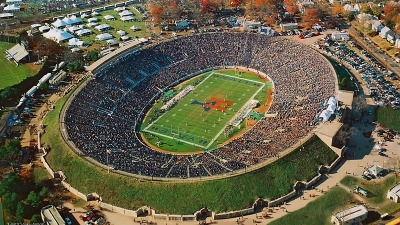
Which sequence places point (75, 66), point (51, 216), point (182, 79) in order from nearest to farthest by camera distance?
point (51, 216)
point (182, 79)
point (75, 66)

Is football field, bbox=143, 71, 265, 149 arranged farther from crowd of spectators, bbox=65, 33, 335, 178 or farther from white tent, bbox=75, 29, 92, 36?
white tent, bbox=75, 29, 92, 36

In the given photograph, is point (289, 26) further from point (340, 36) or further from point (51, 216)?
point (51, 216)

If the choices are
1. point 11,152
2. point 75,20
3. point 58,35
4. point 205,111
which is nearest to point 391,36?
point 205,111

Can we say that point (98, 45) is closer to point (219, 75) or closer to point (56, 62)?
point (56, 62)

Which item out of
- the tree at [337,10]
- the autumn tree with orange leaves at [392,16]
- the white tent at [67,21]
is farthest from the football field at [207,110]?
the white tent at [67,21]

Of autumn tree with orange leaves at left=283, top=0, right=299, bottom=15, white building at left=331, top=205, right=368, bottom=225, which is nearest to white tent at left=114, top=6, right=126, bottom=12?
autumn tree with orange leaves at left=283, top=0, right=299, bottom=15

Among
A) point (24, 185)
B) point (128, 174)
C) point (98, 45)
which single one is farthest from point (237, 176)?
point (98, 45)

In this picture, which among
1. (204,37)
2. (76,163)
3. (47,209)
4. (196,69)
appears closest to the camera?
(47,209)
